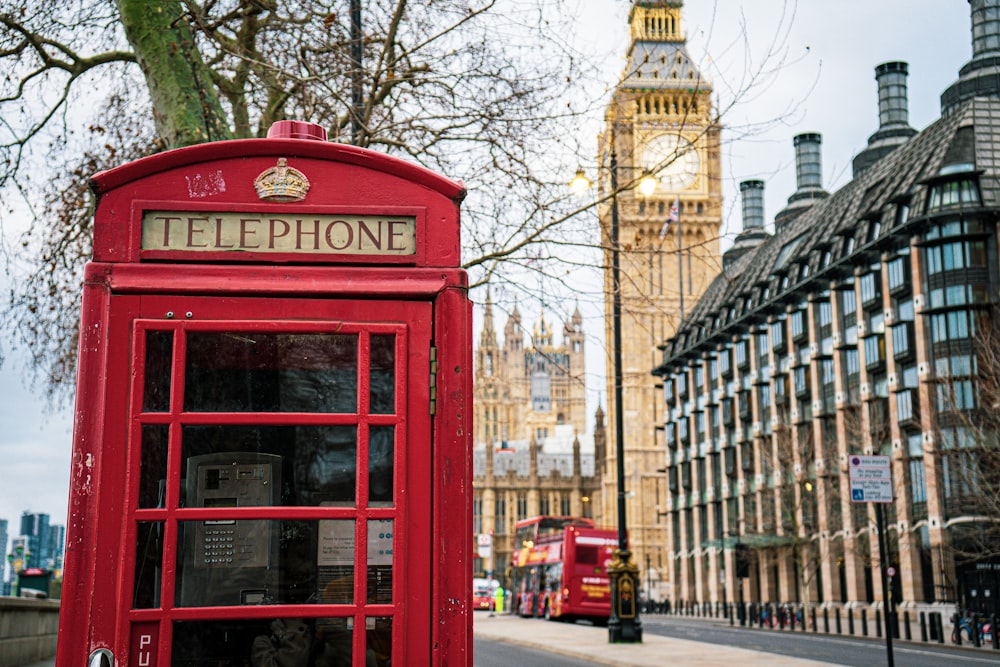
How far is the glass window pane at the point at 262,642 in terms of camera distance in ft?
13.1

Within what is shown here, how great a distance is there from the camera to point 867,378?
51.1 metres

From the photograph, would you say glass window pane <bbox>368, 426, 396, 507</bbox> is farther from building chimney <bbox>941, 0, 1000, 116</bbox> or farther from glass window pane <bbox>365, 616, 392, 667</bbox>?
building chimney <bbox>941, 0, 1000, 116</bbox>

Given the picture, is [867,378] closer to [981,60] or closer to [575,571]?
[981,60]

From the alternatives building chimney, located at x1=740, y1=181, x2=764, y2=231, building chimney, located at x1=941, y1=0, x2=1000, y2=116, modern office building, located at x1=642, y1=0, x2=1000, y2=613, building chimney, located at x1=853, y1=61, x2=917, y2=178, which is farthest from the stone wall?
building chimney, located at x1=740, y1=181, x2=764, y2=231

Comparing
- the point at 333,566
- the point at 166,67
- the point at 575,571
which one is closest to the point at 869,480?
the point at 166,67

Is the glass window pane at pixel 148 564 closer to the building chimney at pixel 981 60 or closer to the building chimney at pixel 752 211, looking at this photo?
the building chimney at pixel 981 60

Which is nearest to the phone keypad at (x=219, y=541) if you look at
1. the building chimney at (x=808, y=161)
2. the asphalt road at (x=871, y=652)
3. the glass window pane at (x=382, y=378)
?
the glass window pane at (x=382, y=378)

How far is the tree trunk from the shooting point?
11086 millimetres

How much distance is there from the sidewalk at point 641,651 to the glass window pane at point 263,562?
13.9 metres

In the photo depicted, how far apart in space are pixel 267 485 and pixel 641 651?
58.9ft

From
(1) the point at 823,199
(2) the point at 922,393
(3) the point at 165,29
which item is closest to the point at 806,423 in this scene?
(2) the point at 922,393

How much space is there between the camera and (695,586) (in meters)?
75.7

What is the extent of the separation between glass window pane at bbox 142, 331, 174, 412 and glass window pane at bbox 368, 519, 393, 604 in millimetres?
866

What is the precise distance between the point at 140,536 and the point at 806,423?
56.8m
